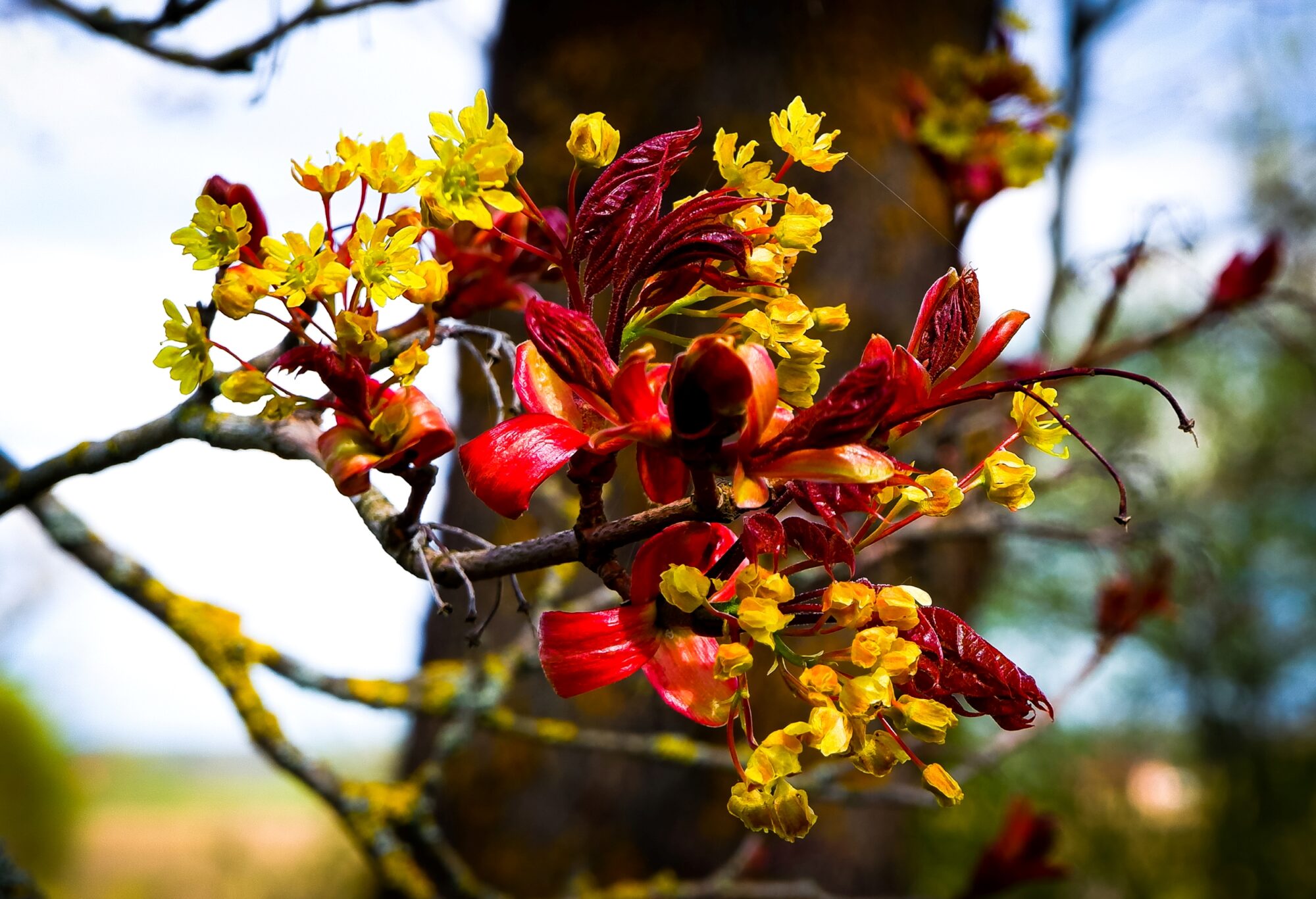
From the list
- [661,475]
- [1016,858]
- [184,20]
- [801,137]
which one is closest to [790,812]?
[661,475]

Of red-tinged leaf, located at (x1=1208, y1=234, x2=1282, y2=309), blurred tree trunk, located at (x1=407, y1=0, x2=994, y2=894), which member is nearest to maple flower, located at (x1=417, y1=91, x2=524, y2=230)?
blurred tree trunk, located at (x1=407, y1=0, x2=994, y2=894)

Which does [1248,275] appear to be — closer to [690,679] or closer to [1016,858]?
[1016,858]

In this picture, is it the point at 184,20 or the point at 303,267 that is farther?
the point at 184,20

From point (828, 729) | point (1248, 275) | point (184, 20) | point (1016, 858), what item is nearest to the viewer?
point (828, 729)

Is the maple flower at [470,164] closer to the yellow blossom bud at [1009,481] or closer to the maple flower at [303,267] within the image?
the maple flower at [303,267]

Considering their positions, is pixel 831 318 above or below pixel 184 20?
below

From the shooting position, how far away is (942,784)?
301 millimetres

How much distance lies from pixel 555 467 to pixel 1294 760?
4.62m

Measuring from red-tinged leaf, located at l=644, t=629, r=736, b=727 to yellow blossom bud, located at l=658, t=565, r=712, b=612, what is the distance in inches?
1.7

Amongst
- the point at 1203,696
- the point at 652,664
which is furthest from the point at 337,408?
the point at 1203,696

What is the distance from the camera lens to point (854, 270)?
1304 millimetres

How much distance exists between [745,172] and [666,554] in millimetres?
A: 131

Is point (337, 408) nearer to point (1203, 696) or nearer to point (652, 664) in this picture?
point (652, 664)

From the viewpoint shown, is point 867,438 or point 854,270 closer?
point 867,438
